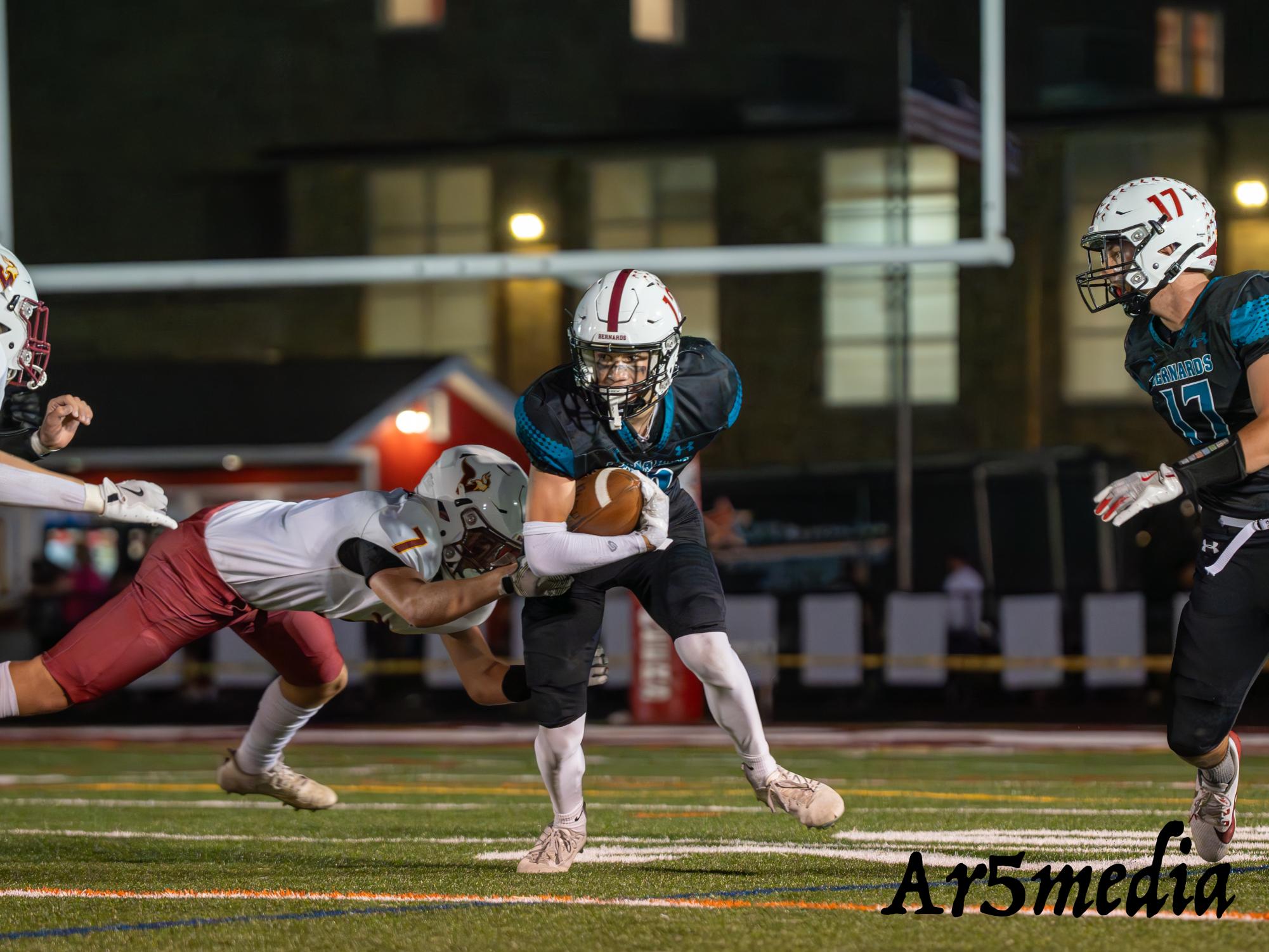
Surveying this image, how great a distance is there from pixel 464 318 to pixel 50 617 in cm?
1017

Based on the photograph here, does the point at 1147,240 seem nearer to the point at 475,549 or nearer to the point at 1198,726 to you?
the point at 1198,726

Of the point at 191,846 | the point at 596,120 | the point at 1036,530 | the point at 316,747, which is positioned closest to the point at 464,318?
the point at 596,120

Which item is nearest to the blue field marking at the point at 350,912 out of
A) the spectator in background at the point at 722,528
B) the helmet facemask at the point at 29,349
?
the helmet facemask at the point at 29,349

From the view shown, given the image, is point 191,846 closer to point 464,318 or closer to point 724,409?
point 724,409

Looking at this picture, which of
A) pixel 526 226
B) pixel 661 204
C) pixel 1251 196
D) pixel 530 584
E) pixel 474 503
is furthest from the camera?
pixel 661 204

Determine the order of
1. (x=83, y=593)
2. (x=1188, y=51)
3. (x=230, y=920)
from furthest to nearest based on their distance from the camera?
(x=1188, y=51)
(x=83, y=593)
(x=230, y=920)

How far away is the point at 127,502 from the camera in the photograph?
5211mm

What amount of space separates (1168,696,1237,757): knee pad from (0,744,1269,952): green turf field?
0.30 m

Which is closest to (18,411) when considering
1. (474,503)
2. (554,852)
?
(474,503)

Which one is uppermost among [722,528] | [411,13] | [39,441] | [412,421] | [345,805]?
[411,13]

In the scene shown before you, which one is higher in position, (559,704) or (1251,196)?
(1251,196)

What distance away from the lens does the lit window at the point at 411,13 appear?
82.3 feet

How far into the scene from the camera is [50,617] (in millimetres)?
14773

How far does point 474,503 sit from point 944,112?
5.18m
